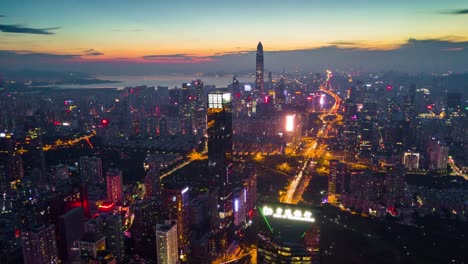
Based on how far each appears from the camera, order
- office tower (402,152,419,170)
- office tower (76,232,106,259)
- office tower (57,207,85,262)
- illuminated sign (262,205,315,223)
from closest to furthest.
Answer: illuminated sign (262,205,315,223) → office tower (76,232,106,259) → office tower (57,207,85,262) → office tower (402,152,419,170)

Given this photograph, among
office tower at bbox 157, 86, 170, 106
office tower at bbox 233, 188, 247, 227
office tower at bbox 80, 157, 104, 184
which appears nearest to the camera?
office tower at bbox 233, 188, 247, 227

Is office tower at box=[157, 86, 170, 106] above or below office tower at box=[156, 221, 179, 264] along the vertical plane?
above

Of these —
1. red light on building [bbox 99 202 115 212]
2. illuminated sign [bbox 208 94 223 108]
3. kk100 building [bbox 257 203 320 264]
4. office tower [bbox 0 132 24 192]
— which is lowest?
red light on building [bbox 99 202 115 212]

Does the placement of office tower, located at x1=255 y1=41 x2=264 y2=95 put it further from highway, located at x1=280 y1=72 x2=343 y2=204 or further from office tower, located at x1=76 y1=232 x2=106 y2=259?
office tower, located at x1=76 y1=232 x2=106 y2=259

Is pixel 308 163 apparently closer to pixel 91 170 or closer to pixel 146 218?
pixel 146 218

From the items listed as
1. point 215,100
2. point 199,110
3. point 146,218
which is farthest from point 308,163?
point 199,110

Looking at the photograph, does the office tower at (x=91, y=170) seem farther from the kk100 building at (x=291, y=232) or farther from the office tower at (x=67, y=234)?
the kk100 building at (x=291, y=232)

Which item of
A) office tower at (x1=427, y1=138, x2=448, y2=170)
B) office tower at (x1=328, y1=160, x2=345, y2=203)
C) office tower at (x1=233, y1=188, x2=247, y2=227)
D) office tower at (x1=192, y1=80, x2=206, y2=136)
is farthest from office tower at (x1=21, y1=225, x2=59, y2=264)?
office tower at (x1=427, y1=138, x2=448, y2=170)

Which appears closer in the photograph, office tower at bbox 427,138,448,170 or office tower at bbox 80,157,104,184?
office tower at bbox 80,157,104,184
